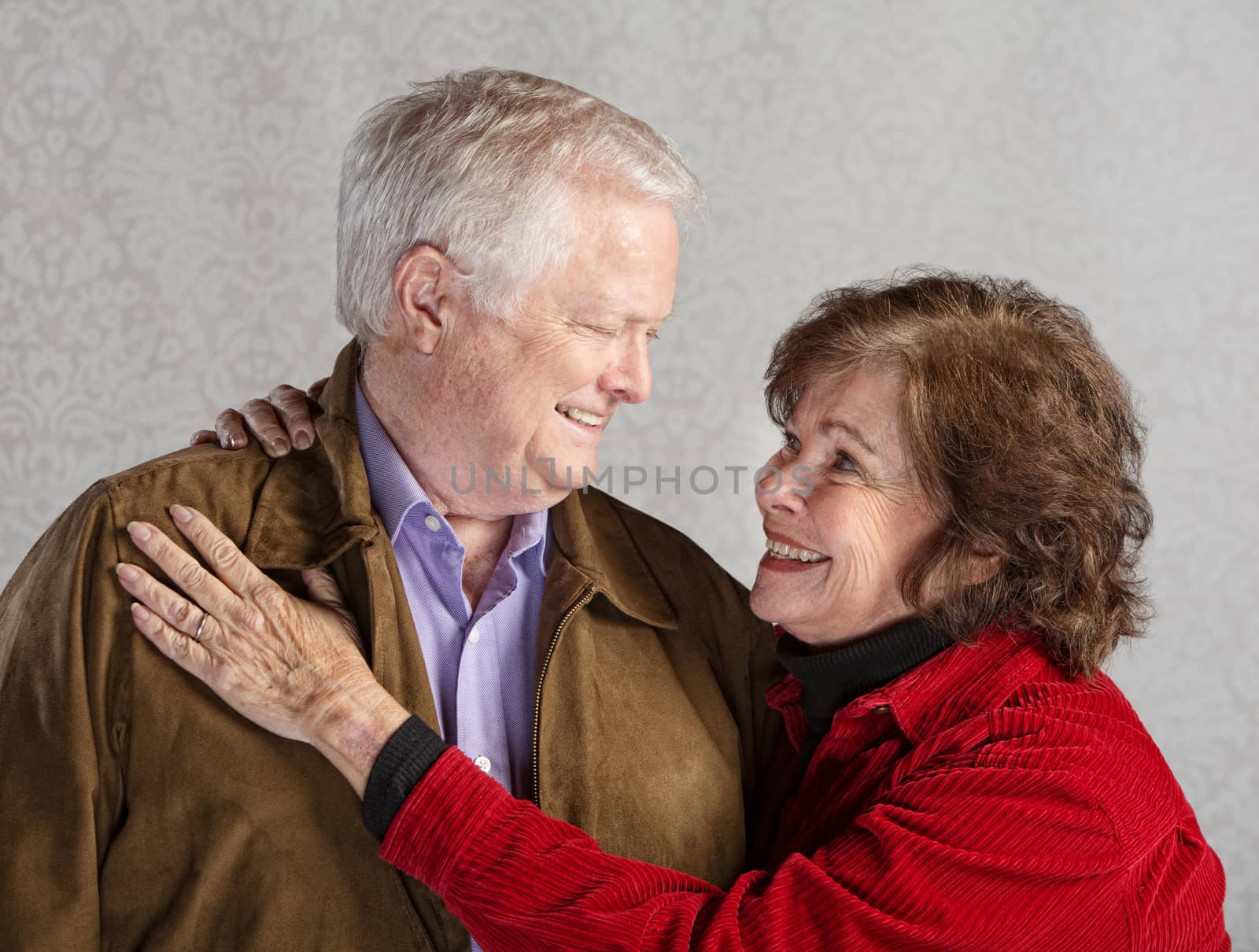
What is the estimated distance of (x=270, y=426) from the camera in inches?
64.7

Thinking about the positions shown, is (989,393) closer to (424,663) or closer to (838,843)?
(838,843)

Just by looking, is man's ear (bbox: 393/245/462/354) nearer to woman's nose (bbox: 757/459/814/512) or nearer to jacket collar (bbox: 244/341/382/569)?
jacket collar (bbox: 244/341/382/569)

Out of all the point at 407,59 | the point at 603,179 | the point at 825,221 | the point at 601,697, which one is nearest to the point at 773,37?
the point at 825,221

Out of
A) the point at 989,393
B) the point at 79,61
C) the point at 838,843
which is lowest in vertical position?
the point at 838,843

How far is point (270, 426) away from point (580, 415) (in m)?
0.40

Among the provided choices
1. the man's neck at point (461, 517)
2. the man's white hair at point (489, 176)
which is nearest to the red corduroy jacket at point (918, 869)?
the man's neck at point (461, 517)

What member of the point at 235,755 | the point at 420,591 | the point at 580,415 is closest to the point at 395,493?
the point at 420,591

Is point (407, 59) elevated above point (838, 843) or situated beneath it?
elevated above

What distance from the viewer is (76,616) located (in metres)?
1.41

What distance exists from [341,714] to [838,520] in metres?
0.67

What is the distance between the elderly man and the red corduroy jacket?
151mm

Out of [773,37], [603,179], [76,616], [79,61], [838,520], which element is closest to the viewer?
[76,616]

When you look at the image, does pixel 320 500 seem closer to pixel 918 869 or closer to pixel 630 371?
pixel 630 371

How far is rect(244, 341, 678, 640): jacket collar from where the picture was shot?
1.53 meters
